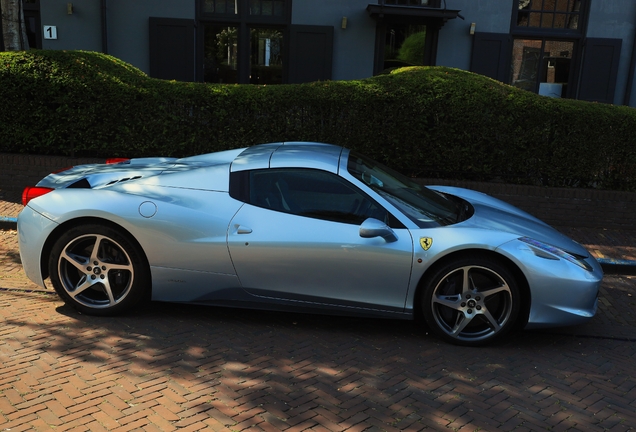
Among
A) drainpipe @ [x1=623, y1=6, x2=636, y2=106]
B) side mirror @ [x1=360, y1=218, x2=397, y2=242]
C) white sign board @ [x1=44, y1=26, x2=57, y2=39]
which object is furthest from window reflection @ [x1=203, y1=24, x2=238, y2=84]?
side mirror @ [x1=360, y1=218, x2=397, y2=242]

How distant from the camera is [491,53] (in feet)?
45.1

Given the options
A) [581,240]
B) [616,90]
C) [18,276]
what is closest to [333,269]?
[18,276]

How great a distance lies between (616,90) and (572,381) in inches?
463

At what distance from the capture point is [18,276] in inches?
241

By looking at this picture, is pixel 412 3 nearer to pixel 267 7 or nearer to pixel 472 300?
pixel 267 7

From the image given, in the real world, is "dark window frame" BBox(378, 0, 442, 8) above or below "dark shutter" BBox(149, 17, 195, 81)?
above

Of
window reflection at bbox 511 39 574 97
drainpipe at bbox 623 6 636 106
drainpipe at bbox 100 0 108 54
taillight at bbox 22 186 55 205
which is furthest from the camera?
window reflection at bbox 511 39 574 97

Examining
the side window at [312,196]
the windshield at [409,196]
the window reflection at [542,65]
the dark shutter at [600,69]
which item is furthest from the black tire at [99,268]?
the dark shutter at [600,69]

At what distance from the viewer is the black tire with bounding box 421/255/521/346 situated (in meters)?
4.68

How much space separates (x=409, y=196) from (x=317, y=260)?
3.45ft

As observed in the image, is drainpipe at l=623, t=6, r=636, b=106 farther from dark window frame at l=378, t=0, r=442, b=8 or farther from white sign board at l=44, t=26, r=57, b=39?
white sign board at l=44, t=26, r=57, b=39

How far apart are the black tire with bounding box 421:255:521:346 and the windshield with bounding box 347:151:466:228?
419 millimetres

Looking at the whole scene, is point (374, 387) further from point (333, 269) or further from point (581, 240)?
point (581, 240)

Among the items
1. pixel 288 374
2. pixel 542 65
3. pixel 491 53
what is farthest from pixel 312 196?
pixel 542 65
